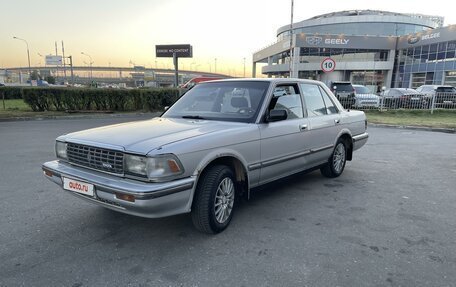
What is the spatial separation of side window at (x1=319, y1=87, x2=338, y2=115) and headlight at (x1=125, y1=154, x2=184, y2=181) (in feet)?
10.4

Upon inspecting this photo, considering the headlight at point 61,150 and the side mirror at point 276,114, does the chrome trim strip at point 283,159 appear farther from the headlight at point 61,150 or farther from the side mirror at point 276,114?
the headlight at point 61,150

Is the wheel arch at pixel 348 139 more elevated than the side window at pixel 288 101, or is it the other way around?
the side window at pixel 288 101

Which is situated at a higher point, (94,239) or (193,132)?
(193,132)

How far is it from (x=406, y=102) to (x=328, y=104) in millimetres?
14317

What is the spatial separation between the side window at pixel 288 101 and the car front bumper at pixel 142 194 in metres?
1.72

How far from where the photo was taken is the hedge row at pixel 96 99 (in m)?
15.7

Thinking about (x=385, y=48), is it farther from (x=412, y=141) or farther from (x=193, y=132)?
(x=193, y=132)

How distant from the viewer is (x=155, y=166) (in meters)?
2.81

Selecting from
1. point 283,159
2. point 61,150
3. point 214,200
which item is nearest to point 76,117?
point 61,150

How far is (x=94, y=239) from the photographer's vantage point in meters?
3.29

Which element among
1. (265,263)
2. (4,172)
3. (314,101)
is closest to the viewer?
(265,263)

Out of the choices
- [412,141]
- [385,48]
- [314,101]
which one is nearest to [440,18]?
[385,48]

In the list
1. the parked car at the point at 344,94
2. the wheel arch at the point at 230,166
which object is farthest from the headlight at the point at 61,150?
the parked car at the point at 344,94

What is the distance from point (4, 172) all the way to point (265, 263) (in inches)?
200
